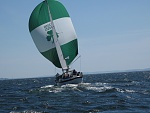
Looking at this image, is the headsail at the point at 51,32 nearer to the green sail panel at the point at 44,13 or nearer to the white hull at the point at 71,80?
the green sail panel at the point at 44,13

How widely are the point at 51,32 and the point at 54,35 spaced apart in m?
0.69

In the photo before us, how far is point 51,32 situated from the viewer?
47219 millimetres

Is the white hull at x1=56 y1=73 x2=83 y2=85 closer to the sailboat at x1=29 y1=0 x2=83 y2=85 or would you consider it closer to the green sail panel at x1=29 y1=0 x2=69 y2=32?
the sailboat at x1=29 y1=0 x2=83 y2=85

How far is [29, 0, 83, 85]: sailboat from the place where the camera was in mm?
46875

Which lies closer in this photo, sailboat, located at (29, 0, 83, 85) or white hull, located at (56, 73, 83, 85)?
white hull, located at (56, 73, 83, 85)

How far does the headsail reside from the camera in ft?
154

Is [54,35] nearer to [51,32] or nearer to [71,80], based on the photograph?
[51,32]

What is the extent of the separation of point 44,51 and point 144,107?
28086mm

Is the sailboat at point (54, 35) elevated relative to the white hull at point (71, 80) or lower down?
elevated

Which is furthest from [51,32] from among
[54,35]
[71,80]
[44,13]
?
[71,80]

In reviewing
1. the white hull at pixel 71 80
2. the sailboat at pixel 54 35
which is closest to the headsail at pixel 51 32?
the sailboat at pixel 54 35

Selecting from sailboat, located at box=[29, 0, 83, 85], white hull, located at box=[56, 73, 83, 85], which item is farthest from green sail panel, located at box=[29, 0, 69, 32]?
white hull, located at box=[56, 73, 83, 85]

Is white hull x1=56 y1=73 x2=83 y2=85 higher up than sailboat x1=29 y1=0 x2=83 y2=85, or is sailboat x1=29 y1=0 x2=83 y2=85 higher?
sailboat x1=29 y1=0 x2=83 y2=85

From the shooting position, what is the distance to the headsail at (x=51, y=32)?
4684 cm
